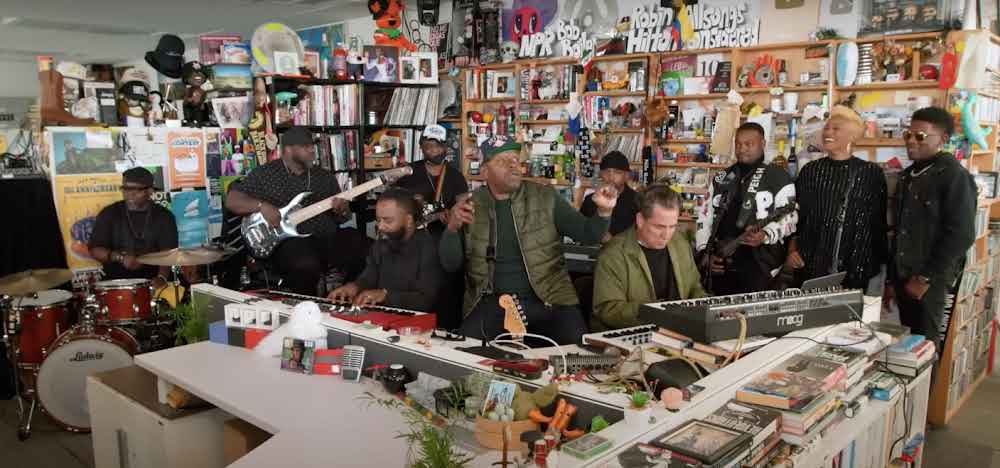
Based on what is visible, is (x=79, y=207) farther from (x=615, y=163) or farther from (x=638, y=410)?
(x=638, y=410)

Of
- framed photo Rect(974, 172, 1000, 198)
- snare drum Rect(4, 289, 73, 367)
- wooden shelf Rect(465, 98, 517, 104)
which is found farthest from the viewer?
wooden shelf Rect(465, 98, 517, 104)

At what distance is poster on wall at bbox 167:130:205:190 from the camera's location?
5359 millimetres

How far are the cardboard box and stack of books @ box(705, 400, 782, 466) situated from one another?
58.8 inches

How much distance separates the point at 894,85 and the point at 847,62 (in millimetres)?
341

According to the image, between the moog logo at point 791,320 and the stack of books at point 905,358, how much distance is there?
377 millimetres

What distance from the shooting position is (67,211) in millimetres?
4895

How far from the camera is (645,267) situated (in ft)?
10.2

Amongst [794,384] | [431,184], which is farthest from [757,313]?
[431,184]

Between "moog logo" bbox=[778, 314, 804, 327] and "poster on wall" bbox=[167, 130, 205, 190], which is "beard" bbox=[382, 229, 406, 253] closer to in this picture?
"moog logo" bbox=[778, 314, 804, 327]

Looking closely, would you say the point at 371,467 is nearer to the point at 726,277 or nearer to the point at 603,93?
the point at 726,277

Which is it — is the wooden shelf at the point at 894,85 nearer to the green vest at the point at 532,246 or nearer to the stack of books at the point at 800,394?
the green vest at the point at 532,246

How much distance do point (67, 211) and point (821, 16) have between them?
18.0 ft

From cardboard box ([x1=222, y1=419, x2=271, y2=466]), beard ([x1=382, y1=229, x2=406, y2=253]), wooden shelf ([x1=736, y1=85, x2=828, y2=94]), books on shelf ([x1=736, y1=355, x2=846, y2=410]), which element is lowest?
cardboard box ([x1=222, y1=419, x2=271, y2=466])

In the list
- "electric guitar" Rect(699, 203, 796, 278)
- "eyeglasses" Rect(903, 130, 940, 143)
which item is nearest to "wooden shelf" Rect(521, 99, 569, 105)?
"electric guitar" Rect(699, 203, 796, 278)
